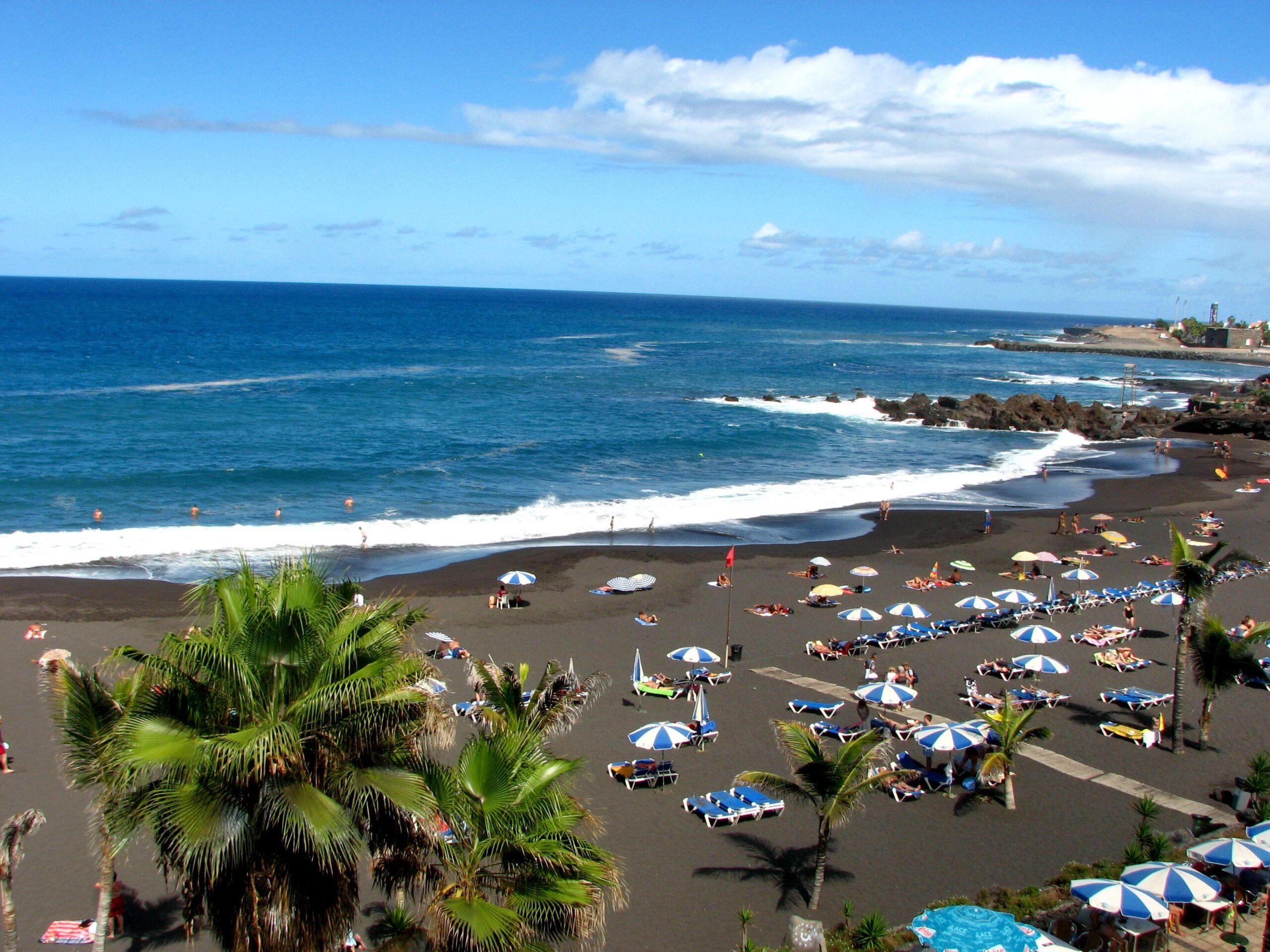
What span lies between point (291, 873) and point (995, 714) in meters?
13.3

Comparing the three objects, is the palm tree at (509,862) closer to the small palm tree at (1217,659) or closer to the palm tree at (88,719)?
the palm tree at (88,719)

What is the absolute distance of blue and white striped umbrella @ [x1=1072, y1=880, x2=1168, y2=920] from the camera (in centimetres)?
1123

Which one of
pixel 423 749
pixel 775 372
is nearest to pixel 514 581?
pixel 423 749

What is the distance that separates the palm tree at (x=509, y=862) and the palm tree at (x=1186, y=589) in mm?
13978

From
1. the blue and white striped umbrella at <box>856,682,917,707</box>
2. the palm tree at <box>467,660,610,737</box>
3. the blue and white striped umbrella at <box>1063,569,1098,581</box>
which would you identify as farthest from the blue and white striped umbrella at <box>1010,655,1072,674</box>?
the palm tree at <box>467,660,610,737</box>

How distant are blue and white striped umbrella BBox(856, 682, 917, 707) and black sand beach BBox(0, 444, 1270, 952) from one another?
173 cm

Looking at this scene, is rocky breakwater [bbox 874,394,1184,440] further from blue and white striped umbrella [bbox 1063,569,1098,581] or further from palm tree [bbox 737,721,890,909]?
palm tree [bbox 737,721,890,909]

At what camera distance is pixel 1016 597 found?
25.8m

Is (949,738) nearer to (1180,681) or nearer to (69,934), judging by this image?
(1180,681)

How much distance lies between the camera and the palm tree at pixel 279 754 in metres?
6.23

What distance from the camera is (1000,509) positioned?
4309 centimetres

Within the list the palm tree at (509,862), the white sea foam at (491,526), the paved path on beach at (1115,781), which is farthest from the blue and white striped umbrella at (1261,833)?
the white sea foam at (491,526)

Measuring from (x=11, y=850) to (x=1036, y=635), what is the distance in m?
19.8

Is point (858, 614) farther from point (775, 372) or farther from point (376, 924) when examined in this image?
point (775, 372)
